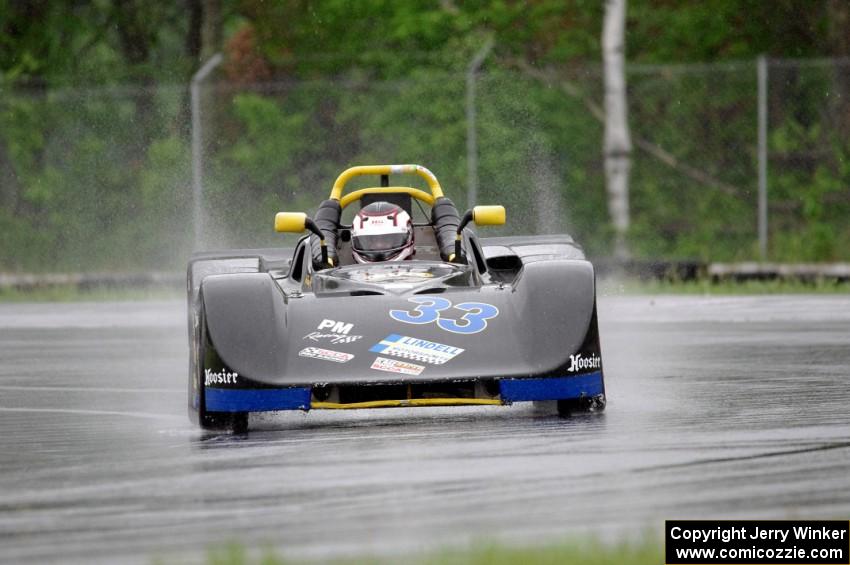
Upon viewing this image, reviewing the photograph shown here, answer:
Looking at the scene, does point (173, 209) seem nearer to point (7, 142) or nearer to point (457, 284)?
point (7, 142)

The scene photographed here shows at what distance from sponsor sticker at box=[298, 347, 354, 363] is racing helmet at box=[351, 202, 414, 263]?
2.34 meters

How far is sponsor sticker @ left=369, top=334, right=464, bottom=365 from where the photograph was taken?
10.1 metres

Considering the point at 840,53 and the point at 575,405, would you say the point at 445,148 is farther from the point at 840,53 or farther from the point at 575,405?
the point at 575,405

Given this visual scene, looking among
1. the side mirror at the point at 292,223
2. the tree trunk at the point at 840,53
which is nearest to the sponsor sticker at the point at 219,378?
the side mirror at the point at 292,223

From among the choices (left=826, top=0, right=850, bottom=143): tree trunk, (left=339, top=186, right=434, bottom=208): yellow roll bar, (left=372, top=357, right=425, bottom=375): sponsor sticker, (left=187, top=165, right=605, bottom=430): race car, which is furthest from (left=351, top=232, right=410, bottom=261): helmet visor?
(left=826, top=0, right=850, bottom=143): tree trunk

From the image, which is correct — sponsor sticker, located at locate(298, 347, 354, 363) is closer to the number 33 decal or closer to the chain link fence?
the number 33 decal

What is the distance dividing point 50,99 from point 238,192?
9.09 ft

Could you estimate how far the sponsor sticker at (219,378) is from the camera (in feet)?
33.0

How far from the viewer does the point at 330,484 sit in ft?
26.8

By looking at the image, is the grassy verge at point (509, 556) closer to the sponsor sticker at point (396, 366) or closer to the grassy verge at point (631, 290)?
the sponsor sticker at point (396, 366)

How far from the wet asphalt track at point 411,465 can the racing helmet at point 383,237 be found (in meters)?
1.42

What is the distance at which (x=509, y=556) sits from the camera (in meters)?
6.50

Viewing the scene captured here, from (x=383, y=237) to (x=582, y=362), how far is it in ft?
8.28

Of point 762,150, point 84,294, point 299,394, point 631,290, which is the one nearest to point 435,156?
point 631,290
